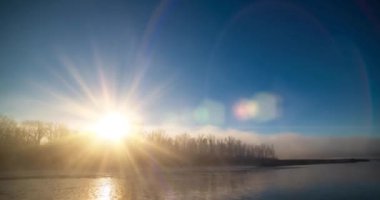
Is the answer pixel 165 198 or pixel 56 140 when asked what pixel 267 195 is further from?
pixel 56 140

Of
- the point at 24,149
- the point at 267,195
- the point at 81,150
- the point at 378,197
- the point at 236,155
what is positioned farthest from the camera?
the point at 236,155

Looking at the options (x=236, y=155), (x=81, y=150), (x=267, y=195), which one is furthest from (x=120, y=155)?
(x=267, y=195)

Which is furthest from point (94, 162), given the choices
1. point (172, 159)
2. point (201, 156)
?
point (201, 156)

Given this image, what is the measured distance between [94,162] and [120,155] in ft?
42.8

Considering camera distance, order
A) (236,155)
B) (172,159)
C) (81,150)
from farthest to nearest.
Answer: (236,155) < (172,159) < (81,150)

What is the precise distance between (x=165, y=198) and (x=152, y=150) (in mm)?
96449

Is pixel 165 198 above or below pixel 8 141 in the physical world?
below

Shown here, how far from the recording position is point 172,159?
11500cm

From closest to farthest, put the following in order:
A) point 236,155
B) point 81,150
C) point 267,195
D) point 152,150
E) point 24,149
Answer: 1. point 267,195
2. point 24,149
3. point 81,150
4. point 152,150
5. point 236,155

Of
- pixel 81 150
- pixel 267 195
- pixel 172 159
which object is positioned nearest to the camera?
pixel 267 195

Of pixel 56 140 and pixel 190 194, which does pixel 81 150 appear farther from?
pixel 190 194

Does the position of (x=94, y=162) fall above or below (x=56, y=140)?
below

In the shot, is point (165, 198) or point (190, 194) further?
point (190, 194)

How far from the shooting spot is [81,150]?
9981 cm
